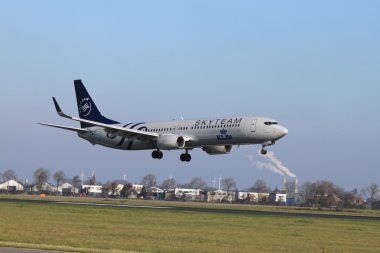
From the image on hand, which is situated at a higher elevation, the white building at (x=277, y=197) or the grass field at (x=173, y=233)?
the white building at (x=277, y=197)

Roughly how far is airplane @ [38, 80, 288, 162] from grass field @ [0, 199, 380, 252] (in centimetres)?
1374

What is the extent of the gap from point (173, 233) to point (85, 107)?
5350cm

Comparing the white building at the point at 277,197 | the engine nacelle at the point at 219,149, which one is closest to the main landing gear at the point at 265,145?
the engine nacelle at the point at 219,149

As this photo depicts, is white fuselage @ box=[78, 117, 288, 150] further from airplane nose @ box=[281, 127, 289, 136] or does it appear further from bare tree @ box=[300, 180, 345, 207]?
bare tree @ box=[300, 180, 345, 207]

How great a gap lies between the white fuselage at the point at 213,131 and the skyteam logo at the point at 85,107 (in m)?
9.63

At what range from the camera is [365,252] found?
36562 mm

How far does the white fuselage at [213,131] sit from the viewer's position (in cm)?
7150

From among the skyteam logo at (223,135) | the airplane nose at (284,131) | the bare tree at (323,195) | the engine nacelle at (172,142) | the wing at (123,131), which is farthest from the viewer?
the bare tree at (323,195)

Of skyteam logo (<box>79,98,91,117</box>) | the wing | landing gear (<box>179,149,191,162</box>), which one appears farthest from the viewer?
skyteam logo (<box>79,98,91,117</box>)

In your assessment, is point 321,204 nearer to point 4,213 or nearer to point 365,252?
point 4,213

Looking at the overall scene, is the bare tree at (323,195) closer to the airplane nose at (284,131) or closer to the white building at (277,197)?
the white building at (277,197)

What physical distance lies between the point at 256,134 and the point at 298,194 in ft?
321

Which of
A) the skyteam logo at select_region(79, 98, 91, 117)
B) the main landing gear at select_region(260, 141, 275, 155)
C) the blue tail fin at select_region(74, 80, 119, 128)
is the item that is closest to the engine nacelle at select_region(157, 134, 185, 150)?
the main landing gear at select_region(260, 141, 275, 155)

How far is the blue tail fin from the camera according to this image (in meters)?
92.0
